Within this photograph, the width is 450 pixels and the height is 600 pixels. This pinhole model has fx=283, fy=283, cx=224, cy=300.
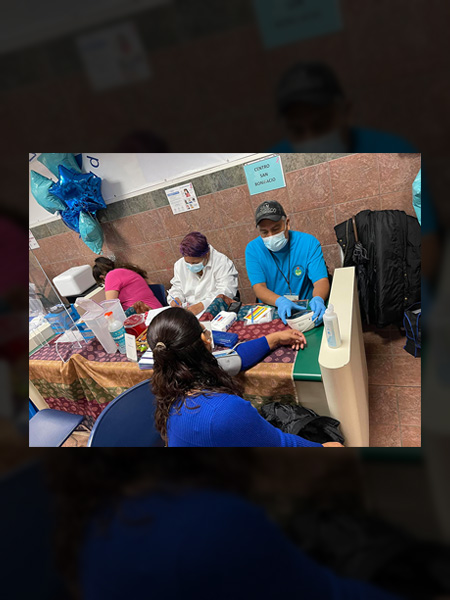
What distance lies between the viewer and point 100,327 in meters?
1.44

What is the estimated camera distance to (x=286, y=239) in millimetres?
1772

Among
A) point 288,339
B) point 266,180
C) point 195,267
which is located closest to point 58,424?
point 288,339

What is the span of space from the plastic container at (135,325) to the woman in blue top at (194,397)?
0.62 meters

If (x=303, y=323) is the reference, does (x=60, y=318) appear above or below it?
above

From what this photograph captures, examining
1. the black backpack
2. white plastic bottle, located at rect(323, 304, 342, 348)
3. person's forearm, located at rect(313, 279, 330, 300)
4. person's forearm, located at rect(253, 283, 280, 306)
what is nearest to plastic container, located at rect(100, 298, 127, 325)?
person's forearm, located at rect(253, 283, 280, 306)

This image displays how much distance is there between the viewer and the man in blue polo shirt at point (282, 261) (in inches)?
67.8

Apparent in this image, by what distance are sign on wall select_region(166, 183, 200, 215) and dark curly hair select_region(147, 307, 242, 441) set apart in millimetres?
1691

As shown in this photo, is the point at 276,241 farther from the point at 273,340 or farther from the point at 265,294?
the point at 273,340
